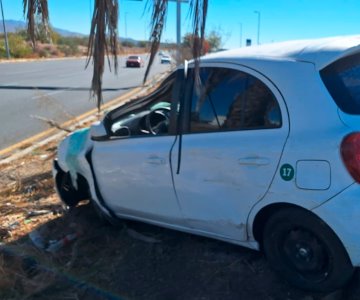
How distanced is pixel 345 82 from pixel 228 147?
2.78 feet

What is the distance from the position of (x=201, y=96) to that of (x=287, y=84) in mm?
719

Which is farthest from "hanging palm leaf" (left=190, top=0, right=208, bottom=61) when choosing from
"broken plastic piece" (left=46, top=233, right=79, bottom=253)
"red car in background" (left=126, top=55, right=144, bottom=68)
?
"red car in background" (left=126, top=55, right=144, bottom=68)

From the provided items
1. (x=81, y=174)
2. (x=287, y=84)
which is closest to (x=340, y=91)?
(x=287, y=84)

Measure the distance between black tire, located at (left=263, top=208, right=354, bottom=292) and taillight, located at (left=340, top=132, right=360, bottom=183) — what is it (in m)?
0.39

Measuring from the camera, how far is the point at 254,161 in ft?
10.4

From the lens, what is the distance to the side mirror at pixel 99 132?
165 inches

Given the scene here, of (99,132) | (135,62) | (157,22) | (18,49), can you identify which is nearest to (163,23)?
(157,22)

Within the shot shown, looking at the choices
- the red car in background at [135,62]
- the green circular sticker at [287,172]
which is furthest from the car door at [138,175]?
the red car in background at [135,62]

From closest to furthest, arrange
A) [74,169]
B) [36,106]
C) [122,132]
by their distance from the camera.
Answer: [122,132], [74,169], [36,106]

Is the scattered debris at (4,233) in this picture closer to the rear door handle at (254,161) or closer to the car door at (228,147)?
the car door at (228,147)

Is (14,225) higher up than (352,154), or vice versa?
(352,154)

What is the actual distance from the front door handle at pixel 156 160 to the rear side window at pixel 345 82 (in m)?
→ 1.32

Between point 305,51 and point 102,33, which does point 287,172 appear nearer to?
point 305,51

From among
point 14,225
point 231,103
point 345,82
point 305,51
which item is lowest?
point 14,225
